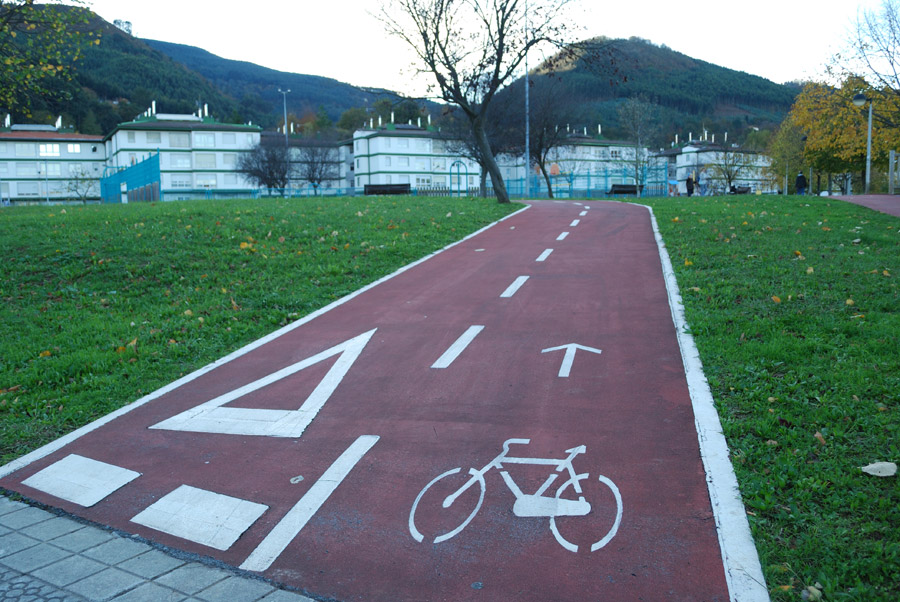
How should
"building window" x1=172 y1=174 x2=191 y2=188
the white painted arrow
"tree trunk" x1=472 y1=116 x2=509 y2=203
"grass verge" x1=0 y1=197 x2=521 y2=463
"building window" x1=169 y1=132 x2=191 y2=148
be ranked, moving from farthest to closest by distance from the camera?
"building window" x1=172 y1=174 x2=191 y2=188, "building window" x1=169 y1=132 x2=191 y2=148, "tree trunk" x1=472 y1=116 x2=509 y2=203, "grass verge" x1=0 y1=197 x2=521 y2=463, the white painted arrow

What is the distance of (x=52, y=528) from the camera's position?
445cm

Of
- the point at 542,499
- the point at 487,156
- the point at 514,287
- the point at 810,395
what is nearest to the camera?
the point at 542,499

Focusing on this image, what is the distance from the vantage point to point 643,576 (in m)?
3.65

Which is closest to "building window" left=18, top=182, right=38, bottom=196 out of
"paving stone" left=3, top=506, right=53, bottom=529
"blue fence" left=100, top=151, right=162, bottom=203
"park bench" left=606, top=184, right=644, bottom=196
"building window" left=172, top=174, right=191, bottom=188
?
"building window" left=172, top=174, right=191, bottom=188

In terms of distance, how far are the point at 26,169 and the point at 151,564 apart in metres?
98.6

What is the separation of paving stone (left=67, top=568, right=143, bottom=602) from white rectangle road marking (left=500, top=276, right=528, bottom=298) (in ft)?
22.6

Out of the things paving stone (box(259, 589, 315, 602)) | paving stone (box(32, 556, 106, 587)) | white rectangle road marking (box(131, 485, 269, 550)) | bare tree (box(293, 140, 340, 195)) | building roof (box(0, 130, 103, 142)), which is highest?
building roof (box(0, 130, 103, 142))

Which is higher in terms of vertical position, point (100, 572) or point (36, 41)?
point (36, 41)

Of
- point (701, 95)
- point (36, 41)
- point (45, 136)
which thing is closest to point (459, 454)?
point (36, 41)

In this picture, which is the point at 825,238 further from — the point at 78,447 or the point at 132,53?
the point at 132,53

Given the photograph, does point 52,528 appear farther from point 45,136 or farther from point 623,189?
point 45,136

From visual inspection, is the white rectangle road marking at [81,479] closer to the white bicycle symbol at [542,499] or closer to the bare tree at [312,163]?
the white bicycle symbol at [542,499]

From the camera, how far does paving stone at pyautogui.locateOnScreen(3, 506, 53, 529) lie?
4.51 m

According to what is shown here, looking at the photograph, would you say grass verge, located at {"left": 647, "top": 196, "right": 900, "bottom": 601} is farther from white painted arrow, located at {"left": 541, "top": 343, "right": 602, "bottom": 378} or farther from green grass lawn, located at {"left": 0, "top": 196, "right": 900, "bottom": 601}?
white painted arrow, located at {"left": 541, "top": 343, "right": 602, "bottom": 378}
